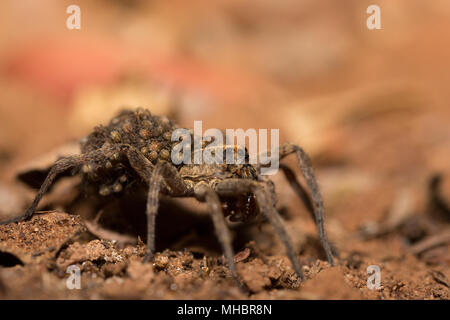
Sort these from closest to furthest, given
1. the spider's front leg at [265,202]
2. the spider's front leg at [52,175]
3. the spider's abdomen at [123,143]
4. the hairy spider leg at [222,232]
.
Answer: the hairy spider leg at [222,232] < the spider's front leg at [265,202] < the spider's front leg at [52,175] < the spider's abdomen at [123,143]

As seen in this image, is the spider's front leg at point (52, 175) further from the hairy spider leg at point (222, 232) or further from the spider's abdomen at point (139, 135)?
the hairy spider leg at point (222, 232)

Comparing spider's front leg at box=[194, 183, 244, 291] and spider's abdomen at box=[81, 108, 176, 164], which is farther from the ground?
spider's abdomen at box=[81, 108, 176, 164]

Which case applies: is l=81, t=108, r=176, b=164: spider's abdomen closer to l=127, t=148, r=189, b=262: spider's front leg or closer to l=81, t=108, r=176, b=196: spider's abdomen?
l=81, t=108, r=176, b=196: spider's abdomen

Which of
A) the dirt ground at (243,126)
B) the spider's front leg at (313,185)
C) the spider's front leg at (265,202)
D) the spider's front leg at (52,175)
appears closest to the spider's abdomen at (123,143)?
the spider's front leg at (52,175)

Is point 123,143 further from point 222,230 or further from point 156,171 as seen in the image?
point 222,230

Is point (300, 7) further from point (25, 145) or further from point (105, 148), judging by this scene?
point (105, 148)

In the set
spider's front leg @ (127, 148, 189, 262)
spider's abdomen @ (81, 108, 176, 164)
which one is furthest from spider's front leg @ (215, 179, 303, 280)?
spider's abdomen @ (81, 108, 176, 164)

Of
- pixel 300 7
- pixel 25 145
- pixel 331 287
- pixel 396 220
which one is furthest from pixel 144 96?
pixel 300 7
